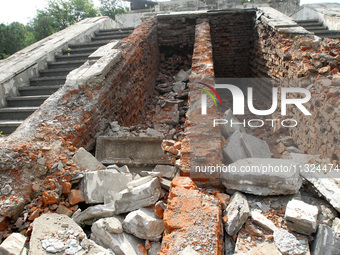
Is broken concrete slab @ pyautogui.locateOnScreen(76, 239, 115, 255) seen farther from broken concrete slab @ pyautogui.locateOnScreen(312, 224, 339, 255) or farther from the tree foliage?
the tree foliage

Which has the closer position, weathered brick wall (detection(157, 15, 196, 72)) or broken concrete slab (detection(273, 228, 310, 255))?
broken concrete slab (detection(273, 228, 310, 255))

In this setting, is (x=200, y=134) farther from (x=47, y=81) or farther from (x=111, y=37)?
(x=111, y=37)

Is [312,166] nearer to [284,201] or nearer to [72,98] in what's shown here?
[284,201]

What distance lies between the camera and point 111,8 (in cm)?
3023

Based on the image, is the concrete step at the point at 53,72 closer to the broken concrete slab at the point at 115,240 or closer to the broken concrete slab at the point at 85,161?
the broken concrete slab at the point at 85,161

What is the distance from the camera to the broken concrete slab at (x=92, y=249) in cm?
192

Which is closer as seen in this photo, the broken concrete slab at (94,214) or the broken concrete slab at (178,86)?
the broken concrete slab at (94,214)

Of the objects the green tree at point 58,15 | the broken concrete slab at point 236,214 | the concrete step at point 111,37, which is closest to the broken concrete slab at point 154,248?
the broken concrete slab at point 236,214

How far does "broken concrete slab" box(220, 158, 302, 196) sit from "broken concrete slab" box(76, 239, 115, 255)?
1.20 m

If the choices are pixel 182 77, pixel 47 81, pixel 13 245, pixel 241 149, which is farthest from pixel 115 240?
pixel 182 77

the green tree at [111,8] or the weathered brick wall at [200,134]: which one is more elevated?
the green tree at [111,8]

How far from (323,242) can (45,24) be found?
22.7 metres

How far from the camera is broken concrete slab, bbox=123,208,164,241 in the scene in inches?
81.7

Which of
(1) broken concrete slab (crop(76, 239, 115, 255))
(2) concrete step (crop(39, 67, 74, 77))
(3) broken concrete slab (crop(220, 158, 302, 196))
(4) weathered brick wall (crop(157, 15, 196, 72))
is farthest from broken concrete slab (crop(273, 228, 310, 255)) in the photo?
(4) weathered brick wall (crop(157, 15, 196, 72))
